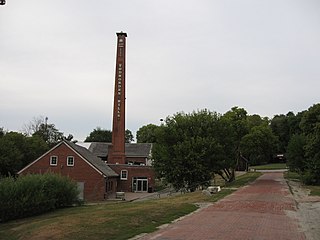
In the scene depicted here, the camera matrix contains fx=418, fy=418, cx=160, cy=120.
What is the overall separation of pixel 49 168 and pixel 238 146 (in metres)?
24.9

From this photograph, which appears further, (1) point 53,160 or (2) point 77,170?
(1) point 53,160

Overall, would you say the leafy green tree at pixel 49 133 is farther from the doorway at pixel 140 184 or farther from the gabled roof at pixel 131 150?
the doorway at pixel 140 184

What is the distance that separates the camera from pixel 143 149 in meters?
77.6

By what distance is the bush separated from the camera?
97.9ft

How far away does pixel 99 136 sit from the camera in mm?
122688

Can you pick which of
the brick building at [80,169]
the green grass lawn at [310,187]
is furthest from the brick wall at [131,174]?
the green grass lawn at [310,187]

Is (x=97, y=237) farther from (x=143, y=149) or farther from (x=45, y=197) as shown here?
(x=143, y=149)

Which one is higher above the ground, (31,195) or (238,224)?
(31,195)

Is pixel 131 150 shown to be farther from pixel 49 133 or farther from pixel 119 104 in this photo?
pixel 49 133

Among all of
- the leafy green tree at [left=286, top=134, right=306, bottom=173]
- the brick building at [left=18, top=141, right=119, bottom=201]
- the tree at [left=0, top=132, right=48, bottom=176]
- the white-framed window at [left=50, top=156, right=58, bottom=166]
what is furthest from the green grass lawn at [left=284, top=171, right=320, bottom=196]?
the tree at [left=0, top=132, right=48, bottom=176]

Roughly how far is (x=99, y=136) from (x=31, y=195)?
9222 cm

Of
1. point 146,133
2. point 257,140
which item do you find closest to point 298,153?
point 257,140

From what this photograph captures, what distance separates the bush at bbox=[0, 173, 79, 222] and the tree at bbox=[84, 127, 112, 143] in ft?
287

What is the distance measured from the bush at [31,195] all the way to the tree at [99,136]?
287 ft
